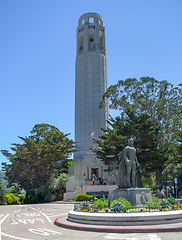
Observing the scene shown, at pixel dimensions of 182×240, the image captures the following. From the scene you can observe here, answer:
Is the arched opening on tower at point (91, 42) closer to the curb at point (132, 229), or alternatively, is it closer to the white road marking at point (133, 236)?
the curb at point (132, 229)

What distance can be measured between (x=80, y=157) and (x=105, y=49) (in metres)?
26.4

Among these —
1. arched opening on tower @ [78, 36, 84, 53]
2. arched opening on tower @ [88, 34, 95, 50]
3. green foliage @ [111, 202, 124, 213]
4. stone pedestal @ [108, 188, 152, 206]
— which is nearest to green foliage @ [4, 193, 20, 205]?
stone pedestal @ [108, 188, 152, 206]

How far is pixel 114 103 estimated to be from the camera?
38531 mm

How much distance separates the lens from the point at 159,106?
Result: 109ft

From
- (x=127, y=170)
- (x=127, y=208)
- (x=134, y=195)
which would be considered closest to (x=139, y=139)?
(x=127, y=170)

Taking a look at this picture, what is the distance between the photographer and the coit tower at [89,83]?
51.3m

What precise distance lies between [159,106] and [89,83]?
74.5ft

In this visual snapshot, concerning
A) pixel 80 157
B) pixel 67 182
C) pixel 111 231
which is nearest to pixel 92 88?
pixel 80 157

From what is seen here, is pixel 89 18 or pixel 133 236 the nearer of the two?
pixel 133 236

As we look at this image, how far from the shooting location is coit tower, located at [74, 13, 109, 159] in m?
51.3

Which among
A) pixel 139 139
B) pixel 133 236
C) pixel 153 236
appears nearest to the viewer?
pixel 153 236

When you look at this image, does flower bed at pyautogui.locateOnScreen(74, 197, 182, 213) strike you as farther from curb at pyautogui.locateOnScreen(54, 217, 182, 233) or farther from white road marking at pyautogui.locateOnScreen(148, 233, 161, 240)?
white road marking at pyautogui.locateOnScreen(148, 233, 161, 240)

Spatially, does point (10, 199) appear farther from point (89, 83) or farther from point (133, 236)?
point (89, 83)

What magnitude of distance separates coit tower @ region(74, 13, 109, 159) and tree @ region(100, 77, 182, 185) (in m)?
12.8
